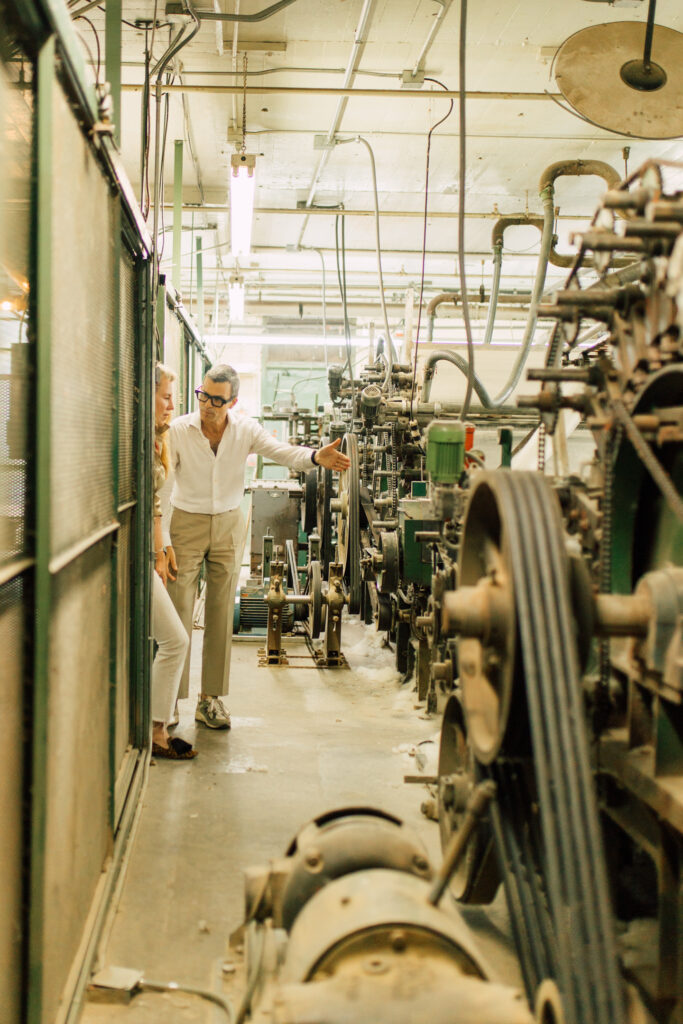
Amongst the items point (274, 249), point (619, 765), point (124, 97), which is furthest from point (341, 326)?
point (619, 765)

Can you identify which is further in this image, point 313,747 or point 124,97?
point 124,97

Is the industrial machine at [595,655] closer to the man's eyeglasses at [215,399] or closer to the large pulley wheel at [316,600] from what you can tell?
the man's eyeglasses at [215,399]

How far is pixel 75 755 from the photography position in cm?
193

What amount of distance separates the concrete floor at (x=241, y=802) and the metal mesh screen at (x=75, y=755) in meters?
0.23

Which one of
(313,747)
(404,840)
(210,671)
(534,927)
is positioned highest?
(404,840)

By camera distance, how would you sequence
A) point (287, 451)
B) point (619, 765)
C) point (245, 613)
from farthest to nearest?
point (245, 613)
point (287, 451)
point (619, 765)

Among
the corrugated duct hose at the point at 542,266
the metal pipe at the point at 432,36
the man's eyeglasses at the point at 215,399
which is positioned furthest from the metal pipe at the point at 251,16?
the man's eyeglasses at the point at 215,399

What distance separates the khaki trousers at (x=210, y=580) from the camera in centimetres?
385

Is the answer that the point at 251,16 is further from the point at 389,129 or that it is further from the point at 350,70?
the point at 389,129

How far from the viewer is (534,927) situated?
147cm

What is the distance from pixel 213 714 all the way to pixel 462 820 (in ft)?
6.43

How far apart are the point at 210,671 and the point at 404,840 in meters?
2.56

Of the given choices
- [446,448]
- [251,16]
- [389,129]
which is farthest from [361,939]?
[389,129]

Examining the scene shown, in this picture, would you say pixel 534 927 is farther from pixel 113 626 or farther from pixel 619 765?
pixel 113 626
